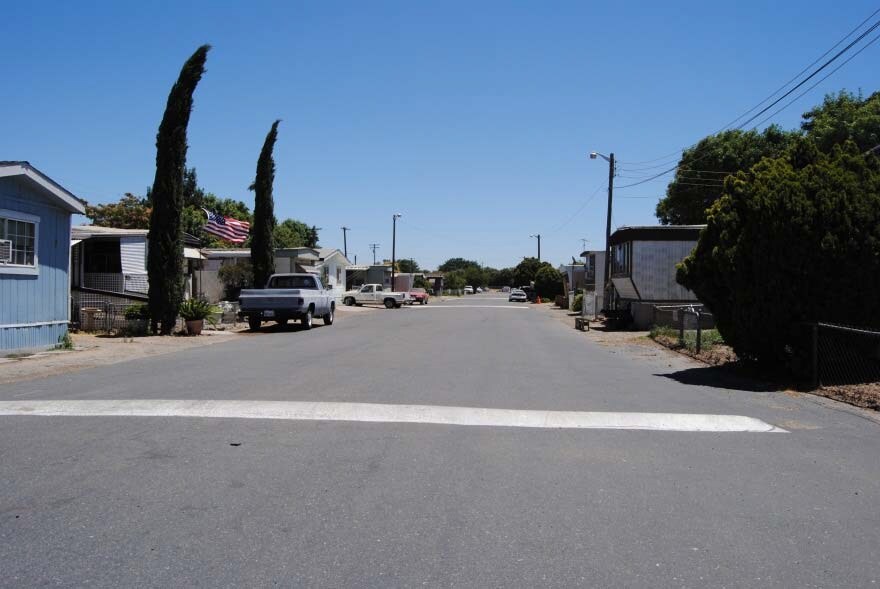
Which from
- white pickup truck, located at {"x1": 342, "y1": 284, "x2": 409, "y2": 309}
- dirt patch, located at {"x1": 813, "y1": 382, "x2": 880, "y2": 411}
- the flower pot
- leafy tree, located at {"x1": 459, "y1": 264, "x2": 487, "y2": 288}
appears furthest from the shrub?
leafy tree, located at {"x1": 459, "y1": 264, "x2": 487, "y2": 288}

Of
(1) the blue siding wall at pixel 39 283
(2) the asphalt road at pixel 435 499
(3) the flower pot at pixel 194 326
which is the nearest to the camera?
(2) the asphalt road at pixel 435 499

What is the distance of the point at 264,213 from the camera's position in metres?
32.4

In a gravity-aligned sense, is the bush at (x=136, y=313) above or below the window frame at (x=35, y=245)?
below

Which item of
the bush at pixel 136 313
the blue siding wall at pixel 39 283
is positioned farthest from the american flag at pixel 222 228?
the blue siding wall at pixel 39 283

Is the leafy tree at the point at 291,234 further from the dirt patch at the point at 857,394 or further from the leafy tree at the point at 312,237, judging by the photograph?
the dirt patch at the point at 857,394

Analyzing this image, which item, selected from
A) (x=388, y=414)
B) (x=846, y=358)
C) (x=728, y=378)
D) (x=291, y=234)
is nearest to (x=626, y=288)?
(x=728, y=378)

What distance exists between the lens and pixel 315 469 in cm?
608

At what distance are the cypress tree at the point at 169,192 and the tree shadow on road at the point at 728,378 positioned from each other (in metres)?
15.0

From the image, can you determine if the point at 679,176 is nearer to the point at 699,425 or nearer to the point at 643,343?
the point at 643,343

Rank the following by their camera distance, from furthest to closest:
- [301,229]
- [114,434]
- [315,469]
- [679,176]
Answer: [301,229] → [679,176] → [114,434] → [315,469]

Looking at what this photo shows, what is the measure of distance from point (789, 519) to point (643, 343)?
16974mm

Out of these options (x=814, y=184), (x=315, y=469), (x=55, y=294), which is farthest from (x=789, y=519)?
(x=55, y=294)

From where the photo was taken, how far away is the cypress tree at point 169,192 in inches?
834

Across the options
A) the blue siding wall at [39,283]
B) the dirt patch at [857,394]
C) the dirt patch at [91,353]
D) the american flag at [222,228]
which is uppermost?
the american flag at [222,228]
